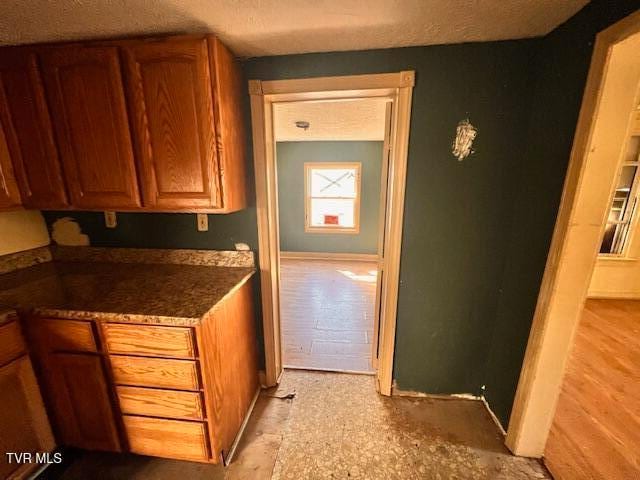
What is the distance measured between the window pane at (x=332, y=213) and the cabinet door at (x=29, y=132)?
157 inches

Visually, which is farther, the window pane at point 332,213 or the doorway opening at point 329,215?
the window pane at point 332,213

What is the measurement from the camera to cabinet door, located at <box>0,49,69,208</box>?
135 centimetres

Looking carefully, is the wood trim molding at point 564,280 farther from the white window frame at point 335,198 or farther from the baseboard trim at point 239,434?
the white window frame at point 335,198

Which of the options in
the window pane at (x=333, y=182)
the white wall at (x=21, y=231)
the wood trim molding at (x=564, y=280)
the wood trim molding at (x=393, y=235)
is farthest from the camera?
the window pane at (x=333, y=182)

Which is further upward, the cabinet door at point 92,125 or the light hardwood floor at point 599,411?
the cabinet door at point 92,125

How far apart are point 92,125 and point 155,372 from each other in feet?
4.41

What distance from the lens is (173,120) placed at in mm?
1332

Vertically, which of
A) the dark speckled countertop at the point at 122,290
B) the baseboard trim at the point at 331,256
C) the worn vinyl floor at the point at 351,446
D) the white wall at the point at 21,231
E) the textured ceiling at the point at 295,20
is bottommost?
the worn vinyl floor at the point at 351,446

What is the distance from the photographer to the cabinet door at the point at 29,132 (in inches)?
53.2

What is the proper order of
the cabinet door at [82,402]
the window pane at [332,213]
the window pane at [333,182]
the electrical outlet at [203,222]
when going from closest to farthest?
the cabinet door at [82,402] → the electrical outlet at [203,222] → the window pane at [333,182] → the window pane at [332,213]

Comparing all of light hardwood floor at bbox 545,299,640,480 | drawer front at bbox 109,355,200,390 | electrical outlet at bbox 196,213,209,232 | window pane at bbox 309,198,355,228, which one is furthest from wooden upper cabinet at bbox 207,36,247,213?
window pane at bbox 309,198,355,228

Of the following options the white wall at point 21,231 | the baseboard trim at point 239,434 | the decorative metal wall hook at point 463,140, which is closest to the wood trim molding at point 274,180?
the baseboard trim at point 239,434

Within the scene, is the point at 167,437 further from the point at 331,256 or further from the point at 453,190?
the point at 331,256

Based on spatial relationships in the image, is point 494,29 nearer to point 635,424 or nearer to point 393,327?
point 393,327
